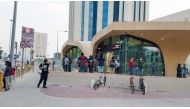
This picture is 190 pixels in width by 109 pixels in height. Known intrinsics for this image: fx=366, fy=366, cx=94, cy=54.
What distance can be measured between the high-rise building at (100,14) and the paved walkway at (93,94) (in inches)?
3157

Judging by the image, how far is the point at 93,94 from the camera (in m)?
15.6

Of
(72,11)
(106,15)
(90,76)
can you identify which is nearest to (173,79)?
(90,76)

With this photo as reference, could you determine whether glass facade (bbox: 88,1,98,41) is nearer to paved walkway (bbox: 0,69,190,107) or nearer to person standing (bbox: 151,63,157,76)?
person standing (bbox: 151,63,157,76)

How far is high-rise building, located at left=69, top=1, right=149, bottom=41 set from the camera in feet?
336

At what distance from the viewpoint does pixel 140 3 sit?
10456 cm

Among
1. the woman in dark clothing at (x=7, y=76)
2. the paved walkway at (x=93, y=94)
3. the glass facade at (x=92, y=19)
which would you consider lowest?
the paved walkway at (x=93, y=94)

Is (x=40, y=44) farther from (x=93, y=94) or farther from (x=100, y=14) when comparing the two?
(x=93, y=94)

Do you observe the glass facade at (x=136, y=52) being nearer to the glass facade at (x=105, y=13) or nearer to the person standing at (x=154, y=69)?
the person standing at (x=154, y=69)

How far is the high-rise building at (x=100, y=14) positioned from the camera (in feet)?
336

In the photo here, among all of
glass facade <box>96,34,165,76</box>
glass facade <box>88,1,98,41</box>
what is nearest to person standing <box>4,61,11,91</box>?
glass facade <box>96,34,165,76</box>

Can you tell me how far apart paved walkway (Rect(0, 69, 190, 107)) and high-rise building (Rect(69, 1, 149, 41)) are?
80185 mm

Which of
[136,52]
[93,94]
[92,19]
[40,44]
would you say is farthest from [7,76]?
[40,44]

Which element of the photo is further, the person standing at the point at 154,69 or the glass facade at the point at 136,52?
the glass facade at the point at 136,52

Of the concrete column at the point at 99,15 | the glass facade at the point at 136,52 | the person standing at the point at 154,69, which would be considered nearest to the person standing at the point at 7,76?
the glass facade at the point at 136,52
